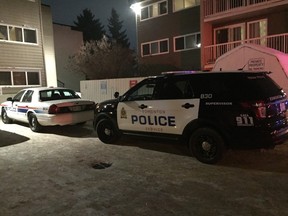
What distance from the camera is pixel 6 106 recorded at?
40.2 feet

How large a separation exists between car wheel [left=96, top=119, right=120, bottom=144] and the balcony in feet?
32.5

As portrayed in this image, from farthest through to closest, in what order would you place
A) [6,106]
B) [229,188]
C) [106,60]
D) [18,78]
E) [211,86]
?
[106,60] < [18,78] < [6,106] < [211,86] < [229,188]

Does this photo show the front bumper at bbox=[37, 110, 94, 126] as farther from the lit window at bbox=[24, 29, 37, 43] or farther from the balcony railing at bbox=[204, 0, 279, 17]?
the lit window at bbox=[24, 29, 37, 43]

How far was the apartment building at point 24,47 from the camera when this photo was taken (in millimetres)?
18484

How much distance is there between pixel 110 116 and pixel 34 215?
4.16 meters

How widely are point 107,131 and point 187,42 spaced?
1299 centimetres

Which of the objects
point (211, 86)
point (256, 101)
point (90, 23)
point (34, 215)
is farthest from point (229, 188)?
point (90, 23)

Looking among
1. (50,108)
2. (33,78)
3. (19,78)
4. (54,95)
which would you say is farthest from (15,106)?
(33,78)

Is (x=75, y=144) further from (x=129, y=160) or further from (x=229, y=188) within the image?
(x=229, y=188)

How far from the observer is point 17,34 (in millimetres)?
19219

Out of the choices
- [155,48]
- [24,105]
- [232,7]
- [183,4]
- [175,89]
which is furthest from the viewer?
[155,48]

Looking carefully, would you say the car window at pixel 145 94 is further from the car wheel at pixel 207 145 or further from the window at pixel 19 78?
the window at pixel 19 78

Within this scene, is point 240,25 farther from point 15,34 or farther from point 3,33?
point 3,33

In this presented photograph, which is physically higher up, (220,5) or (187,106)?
(220,5)
